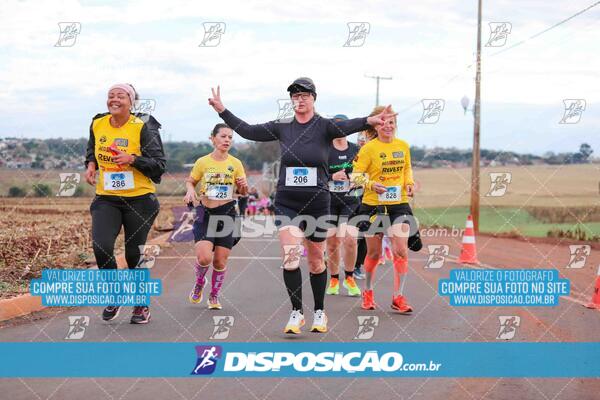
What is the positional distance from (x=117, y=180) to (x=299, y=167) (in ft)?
6.25

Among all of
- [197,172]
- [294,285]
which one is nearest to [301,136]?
[294,285]

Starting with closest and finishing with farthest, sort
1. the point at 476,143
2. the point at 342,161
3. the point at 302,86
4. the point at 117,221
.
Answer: the point at 302,86
the point at 117,221
the point at 342,161
the point at 476,143

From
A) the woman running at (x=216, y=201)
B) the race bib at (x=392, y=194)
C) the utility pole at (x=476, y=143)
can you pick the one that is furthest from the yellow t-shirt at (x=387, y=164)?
the utility pole at (x=476, y=143)

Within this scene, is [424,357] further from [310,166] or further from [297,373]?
[310,166]

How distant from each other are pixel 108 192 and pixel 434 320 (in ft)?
12.1

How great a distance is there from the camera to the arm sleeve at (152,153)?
29.1ft

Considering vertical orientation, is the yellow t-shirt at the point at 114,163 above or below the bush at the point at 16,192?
above

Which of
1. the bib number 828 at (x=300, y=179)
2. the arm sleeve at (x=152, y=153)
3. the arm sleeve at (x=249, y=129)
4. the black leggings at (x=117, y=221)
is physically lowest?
the black leggings at (x=117, y=221)

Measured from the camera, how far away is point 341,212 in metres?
11.6

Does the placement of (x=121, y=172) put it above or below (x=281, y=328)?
above

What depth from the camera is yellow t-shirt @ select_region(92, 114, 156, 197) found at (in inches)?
351

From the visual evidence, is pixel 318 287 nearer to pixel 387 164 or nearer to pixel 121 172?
pixel 387 164

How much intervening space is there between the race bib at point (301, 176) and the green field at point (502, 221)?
19.5 metres

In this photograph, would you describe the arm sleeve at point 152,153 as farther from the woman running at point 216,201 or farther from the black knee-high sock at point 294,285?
the black knee-high sock at point 294,285
